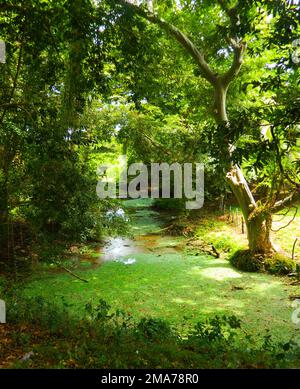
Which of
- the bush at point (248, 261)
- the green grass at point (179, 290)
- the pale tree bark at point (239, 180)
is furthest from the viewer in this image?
the bush at point (248, 261)

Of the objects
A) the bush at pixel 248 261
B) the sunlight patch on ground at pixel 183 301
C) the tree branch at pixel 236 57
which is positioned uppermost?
the tree branch at pixel 236 57

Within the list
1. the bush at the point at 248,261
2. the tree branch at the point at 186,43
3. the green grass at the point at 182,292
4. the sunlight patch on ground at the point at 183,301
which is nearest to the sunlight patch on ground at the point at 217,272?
the green grass at the point at 182,292

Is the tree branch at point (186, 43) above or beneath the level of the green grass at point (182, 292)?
above

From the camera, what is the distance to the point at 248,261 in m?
7.82

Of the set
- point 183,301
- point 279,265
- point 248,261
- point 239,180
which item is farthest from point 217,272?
point 239,180

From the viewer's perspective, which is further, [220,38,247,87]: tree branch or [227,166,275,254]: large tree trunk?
[227,166,275,254]: large tree trunk

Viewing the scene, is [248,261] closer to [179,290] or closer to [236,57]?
[179,290]

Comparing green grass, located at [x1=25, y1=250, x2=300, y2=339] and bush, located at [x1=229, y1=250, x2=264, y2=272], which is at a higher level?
bush, located at [x1=229, y1=250, x2=264, y2=272]

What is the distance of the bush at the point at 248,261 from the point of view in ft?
25.2

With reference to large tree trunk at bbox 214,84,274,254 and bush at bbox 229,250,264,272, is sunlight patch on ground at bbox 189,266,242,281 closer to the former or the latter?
bush at bbox 229,250,264,272

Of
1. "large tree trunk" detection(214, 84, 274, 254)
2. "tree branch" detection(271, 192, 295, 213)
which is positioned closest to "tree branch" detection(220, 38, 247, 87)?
"large tree trunk" detection(214, 84, 274, 254)

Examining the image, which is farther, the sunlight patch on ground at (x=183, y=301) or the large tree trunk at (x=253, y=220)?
the large tree trunk at (x=253, y=220)

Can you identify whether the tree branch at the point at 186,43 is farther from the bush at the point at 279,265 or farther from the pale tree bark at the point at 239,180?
the bush at the point at 279,265

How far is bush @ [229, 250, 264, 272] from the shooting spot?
7.70 meters
